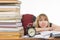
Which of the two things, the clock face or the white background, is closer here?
the clock face

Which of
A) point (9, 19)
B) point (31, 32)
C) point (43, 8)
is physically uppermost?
point (43, 8)

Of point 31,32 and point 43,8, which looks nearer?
point 31,32

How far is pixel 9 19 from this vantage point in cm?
102

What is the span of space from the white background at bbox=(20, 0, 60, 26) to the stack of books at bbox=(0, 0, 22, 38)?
57.1 inches

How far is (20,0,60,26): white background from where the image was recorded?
248 cm

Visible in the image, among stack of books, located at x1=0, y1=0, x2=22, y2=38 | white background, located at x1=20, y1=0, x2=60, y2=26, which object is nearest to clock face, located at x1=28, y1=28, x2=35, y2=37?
stack of books, located at x1=0, y1=0, x2=22, y2=38

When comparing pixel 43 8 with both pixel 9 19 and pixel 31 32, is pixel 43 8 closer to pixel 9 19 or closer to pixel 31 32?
pixel 31 32

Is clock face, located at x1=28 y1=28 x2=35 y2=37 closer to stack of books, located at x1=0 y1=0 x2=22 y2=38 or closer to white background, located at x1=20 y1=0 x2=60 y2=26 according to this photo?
stack of books, located at x1=0 y1=0 x2=22 y2=38

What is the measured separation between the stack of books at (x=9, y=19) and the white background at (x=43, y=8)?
1.45 meters

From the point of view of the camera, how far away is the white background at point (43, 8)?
8.13 feet

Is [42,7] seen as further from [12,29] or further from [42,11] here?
[12,29]

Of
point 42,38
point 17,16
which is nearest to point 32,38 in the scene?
point 42,38

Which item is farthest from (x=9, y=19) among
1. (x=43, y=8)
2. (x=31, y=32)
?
Result: (x=43, y=8)

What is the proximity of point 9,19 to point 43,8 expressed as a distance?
4.99 feet
